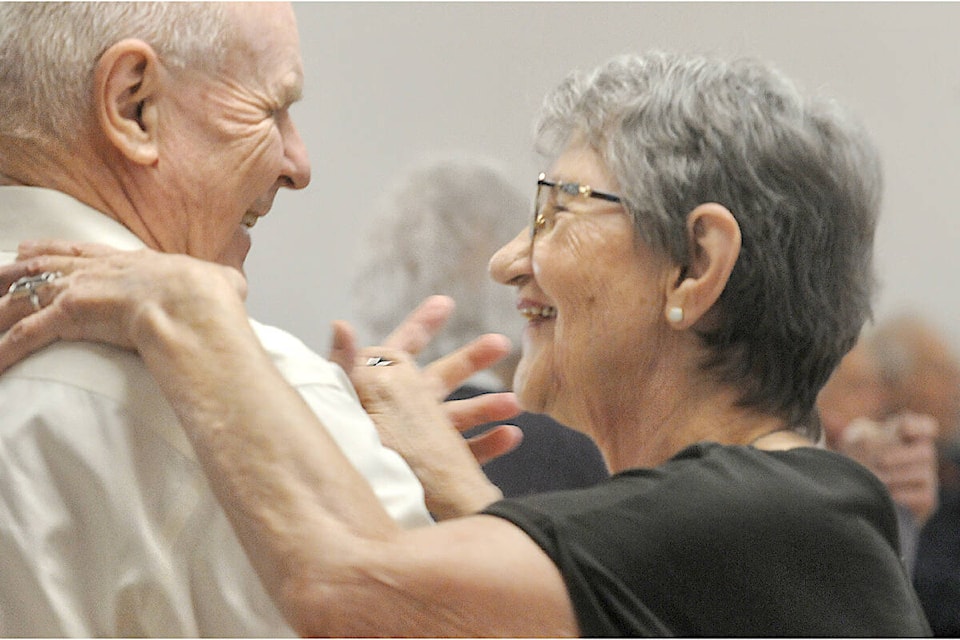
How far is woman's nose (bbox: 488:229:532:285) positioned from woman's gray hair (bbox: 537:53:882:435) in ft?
0.75

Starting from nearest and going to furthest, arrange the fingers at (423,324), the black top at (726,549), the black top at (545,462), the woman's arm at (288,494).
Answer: the woman's arm at (288,494), the black top at (726,549), the fingers at (423,324), the black top at (545,462)

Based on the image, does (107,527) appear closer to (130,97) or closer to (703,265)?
(130,97)

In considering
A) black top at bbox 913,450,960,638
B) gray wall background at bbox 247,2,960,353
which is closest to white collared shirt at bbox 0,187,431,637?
black top at bbox 913,450,960,638

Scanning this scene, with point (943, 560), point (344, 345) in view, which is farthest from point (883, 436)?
point (344, 345)

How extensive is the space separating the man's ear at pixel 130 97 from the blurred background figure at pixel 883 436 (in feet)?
5.41

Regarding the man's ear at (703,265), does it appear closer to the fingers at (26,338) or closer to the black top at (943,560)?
the fingers at (26,338)

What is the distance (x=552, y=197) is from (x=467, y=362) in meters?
0.30

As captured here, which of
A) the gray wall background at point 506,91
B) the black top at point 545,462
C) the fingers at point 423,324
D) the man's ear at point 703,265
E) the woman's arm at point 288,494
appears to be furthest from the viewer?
the gray wall background at point 506,91

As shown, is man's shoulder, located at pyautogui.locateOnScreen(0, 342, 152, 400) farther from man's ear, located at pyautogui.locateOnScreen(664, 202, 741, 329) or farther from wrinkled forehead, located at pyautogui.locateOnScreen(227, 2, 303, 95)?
man's ear, located at pyautogui.locateOnScreen(664, 202, 741, 329)

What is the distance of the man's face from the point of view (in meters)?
1.61

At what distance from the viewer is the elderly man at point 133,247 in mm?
1336

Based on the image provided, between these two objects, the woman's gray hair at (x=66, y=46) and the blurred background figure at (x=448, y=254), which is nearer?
the woman's gray hair at (x=66, y=46)

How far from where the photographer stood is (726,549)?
1497 millimetres

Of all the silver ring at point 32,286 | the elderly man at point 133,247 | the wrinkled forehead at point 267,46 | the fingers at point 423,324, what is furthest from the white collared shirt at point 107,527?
the fingers at point 423,324
